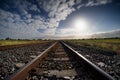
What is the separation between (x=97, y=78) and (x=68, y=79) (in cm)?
60

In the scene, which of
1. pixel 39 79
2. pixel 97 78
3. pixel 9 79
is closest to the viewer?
pixel 9 79

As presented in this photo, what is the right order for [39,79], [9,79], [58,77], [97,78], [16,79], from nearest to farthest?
[9,79], [16,79], [97,78], [39,79], [58,77]

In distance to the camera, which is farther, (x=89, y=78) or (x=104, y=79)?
(x=89, y=78)

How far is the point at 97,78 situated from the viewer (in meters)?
2.56

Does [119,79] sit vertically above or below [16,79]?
below

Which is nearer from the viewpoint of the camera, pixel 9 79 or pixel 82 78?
pixel 9 79

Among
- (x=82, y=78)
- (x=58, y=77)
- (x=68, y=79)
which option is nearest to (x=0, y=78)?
(x=58, y=77)

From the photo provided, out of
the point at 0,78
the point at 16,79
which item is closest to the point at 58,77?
the point at 16,79

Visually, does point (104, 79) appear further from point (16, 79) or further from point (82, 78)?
point (16, 79)

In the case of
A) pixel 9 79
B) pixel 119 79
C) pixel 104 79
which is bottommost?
pixel 119 79

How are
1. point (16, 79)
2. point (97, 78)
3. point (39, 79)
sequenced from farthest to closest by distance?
1. point (39, 79)
2. point (97, 78)
3. point (16, 79)

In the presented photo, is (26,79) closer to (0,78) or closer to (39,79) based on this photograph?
(39,79)

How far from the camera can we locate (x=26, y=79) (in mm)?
2600

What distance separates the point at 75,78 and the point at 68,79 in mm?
169
